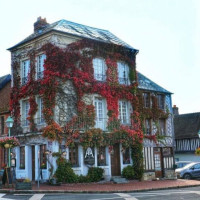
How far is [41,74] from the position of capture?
2284 cm

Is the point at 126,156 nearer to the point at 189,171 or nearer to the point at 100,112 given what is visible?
the point at 100,112

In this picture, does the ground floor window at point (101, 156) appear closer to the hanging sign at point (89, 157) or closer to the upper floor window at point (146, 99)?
the hanging sign at point (89, 157)

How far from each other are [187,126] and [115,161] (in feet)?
47.7

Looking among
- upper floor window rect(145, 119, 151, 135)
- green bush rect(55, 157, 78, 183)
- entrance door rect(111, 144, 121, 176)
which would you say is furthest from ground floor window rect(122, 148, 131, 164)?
Answer: green bush rect(55, 157, 78, 183)

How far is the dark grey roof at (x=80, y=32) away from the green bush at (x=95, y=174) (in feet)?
27.0

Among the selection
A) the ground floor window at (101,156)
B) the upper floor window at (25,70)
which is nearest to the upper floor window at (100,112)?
the ground floor window at (101,156)

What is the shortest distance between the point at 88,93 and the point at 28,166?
19.1 feet

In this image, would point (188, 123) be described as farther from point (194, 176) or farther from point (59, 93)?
point (59, 93)

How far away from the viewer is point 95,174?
22.2 metres

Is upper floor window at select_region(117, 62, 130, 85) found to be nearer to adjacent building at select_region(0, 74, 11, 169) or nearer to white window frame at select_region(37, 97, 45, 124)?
white window frame at select_region(37, 97, 45, 124)

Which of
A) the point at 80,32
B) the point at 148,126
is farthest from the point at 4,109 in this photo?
the point at 148,126

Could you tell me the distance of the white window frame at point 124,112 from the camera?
81.9 feet

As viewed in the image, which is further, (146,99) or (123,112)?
(146,99)

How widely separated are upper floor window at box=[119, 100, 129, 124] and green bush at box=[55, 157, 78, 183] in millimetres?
5476
